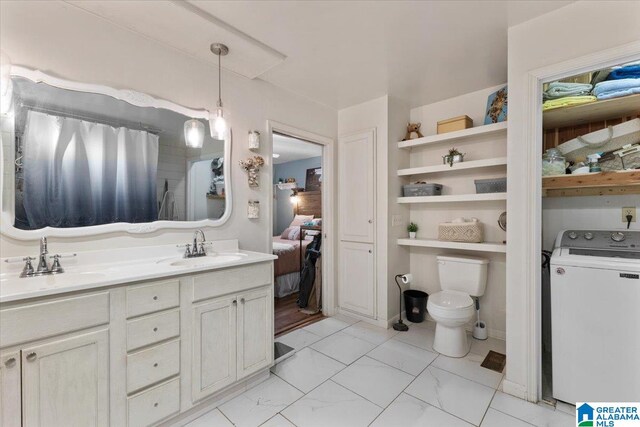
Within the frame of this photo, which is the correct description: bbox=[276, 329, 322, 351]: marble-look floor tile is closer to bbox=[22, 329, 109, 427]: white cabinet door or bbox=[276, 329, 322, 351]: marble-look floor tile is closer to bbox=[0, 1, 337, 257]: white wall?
bbox=[0, 1, 337, 257]: white wall

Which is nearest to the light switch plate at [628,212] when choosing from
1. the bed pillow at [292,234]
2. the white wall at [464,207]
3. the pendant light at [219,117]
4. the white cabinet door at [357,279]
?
the white wall at [464,207]

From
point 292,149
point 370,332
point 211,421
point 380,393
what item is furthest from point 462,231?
point 292,149

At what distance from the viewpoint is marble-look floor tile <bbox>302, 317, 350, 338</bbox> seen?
2.81 meters

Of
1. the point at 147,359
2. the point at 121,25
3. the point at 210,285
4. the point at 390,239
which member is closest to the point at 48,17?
the point at 121,25

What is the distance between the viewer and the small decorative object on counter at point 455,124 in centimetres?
267

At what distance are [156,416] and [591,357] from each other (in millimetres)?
2503

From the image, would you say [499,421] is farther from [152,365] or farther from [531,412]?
[152,365]

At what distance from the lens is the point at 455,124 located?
107 inches

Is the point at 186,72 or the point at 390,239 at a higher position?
the point at 186,72

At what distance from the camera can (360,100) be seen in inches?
119

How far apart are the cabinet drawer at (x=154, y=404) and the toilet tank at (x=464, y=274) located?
2369mm

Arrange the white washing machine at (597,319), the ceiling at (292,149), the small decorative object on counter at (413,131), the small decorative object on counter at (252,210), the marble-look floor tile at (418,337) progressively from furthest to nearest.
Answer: the ceiling at (292,149)
the small decorative object on counter at (413,131)
the marble-look floor tile at (418,337)
the small decorative object on counter at (252,210)
the white washing machine at (597,319)

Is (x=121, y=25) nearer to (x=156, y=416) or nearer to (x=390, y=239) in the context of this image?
(x=156, y=416)

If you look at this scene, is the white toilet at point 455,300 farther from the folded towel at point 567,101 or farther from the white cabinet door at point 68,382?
the white cabinet door at point 68,382
